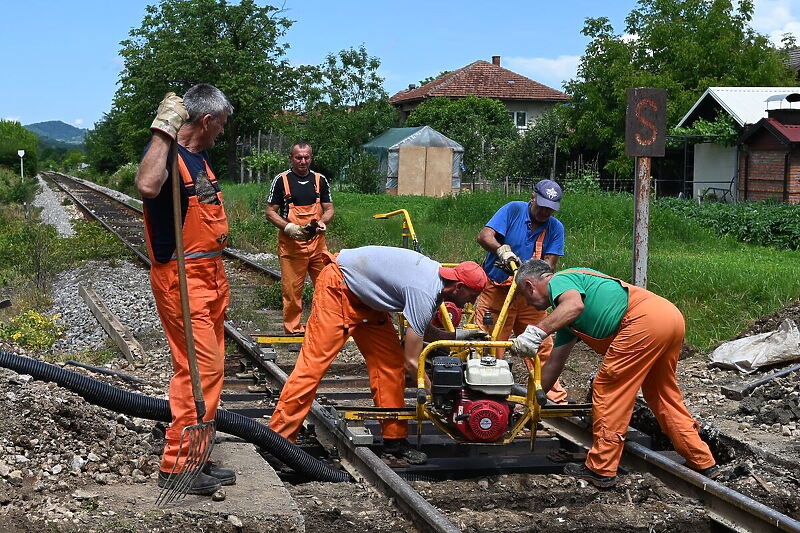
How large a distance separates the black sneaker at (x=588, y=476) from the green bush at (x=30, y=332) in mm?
6108

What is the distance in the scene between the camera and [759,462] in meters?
6.97

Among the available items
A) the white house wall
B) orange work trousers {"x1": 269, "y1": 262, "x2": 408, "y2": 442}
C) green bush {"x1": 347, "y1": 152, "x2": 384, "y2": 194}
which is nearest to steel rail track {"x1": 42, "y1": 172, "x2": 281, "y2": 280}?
orange work trousers {"x1": 269, "y1": 262, "x2": 408, "y2": 442}

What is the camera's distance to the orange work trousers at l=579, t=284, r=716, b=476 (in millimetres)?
6375

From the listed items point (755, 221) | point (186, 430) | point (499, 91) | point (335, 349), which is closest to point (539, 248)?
point (335, 349)

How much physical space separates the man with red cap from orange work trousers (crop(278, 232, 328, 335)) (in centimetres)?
334

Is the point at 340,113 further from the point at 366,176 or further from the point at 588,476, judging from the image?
the point at 588,476

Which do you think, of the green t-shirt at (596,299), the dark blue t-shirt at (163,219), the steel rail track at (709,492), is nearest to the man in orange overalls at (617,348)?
the green t-shirt at (596,299)

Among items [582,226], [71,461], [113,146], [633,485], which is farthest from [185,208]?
[113,146]

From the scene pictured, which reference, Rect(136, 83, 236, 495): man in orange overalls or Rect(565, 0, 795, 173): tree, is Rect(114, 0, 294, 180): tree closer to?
Rect(565, 0, 795, 173): tree

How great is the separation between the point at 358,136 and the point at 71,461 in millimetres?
43018

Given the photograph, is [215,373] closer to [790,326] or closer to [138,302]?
[790,326]

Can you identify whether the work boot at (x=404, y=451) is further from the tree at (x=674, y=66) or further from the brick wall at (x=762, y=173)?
the tree at (x=674, y=66)

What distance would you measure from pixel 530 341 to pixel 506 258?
1.84 m

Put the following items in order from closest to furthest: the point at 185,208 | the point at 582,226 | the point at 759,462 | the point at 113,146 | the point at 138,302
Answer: the point at 185,208 < the point at 759,462 < the point at 138,302 < the point at 582,226 < the point at 113,146
